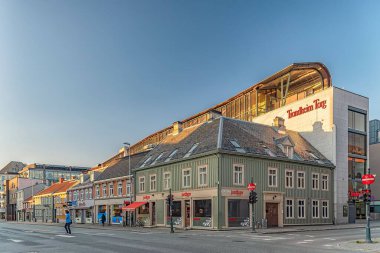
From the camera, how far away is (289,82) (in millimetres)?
57031

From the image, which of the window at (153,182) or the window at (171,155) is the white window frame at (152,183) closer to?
the window at (153,182)

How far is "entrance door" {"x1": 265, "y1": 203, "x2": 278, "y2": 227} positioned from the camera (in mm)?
38912

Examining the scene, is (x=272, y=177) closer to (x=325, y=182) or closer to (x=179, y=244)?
(x=325, y=182)

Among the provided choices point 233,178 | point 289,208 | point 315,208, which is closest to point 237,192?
point 233,178

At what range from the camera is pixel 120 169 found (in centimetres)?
5528

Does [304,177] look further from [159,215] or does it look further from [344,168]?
[159,215]

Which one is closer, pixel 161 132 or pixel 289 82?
pixel 289 82

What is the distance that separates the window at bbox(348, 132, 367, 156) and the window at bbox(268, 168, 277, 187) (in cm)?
1530

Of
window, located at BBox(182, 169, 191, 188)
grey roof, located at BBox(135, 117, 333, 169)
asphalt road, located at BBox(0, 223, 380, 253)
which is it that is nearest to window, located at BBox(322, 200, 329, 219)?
grey roof, located at BBox(135, 117, 333, 169)

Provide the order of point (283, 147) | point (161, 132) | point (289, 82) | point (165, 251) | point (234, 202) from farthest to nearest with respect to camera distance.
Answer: point (161, 132)
point (289, 82)
point (283, 147)
point (234, 202)
point (165, 251)

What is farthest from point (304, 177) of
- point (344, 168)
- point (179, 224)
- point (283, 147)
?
point (179, 224)

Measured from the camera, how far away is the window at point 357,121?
164ft

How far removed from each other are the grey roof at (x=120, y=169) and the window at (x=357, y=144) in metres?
27.2

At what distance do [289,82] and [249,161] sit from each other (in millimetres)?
23253
